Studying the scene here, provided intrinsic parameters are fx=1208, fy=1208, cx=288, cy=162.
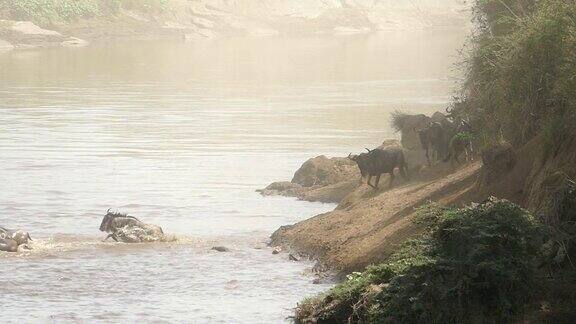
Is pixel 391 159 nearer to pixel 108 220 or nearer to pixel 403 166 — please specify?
pixel 403 166

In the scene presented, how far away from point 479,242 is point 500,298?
0.89 m

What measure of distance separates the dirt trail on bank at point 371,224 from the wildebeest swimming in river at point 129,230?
2675mm

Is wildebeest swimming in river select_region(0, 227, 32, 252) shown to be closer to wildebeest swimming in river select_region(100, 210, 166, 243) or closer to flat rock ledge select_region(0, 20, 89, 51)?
wildebeest swimming in river select_region(100, 210, 166, 243)

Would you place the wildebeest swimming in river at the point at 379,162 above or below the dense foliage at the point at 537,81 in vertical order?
below

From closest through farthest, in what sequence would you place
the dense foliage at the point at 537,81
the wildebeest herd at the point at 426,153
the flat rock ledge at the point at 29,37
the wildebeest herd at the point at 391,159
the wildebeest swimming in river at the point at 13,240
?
1. the dense foliage at the point at 537,81
2. the wildebeest swimming in river at the point at 13,240
3. the wildebeest herd at the point at 391,159
4. the wildebeest herd at the point at 426,153
5. the flat rock ledge at the point at 29,37

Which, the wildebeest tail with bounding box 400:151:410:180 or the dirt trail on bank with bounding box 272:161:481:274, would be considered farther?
the wildebeest tail with bounding box 400:151:410:180

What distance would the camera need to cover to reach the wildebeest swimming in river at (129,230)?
26.8m

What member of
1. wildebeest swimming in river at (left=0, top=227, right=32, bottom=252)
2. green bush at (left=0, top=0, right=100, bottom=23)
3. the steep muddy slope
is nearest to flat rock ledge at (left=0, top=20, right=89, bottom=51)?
the steep muddy slope

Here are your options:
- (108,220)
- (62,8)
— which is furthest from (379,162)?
(62,8)

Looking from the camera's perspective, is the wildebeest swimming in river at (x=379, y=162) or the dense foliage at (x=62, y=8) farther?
the dense foliage at (x=62, y=8)

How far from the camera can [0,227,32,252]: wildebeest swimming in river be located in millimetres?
25375

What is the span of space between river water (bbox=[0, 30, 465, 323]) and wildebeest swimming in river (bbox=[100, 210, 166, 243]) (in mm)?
447

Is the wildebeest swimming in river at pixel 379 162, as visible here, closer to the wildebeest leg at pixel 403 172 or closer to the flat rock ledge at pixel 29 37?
the wildebeest leg at pixel 403 172

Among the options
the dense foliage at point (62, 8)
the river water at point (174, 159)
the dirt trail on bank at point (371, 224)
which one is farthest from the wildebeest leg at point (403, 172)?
the dense foliage at point (62, 8)
